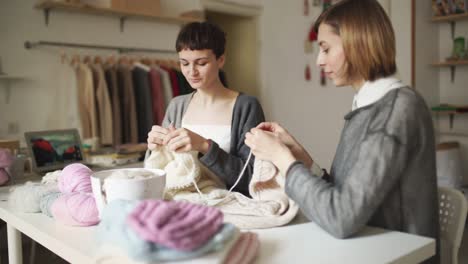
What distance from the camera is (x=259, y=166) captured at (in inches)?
41.1

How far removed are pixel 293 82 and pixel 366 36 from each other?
380cm

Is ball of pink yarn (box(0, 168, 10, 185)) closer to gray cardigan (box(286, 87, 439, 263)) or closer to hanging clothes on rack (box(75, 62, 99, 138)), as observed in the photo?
gray cardigan (box(286, 87, 439, 263))

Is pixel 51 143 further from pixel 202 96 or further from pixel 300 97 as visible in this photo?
pixel 300 97

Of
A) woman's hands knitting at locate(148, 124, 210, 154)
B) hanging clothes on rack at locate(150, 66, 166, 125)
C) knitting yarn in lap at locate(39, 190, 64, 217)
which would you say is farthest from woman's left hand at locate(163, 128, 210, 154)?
hanging clothes on rack at locate(150, 66, 166, 125)

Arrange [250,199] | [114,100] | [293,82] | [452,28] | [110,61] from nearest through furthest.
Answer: [250,199]
[114,100]
[110,61]
[452,28]
[293,82]

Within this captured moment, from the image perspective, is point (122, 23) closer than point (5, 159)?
No

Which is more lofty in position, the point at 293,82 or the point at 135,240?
the point at 293,82

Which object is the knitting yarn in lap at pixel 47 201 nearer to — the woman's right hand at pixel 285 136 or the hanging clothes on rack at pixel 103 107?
the woman's right hand at pixel 285 136

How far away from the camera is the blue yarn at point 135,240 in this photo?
2.18ft

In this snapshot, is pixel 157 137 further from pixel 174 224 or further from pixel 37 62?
pixel 37 62

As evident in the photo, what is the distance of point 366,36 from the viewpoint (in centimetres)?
98

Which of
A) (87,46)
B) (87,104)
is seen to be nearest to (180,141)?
(87,104)

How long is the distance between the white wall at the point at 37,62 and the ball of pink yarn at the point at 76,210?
2.43 m

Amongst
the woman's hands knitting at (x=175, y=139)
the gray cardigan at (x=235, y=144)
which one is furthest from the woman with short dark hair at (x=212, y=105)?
the woman's hands knitting at (x=175, y=139)
